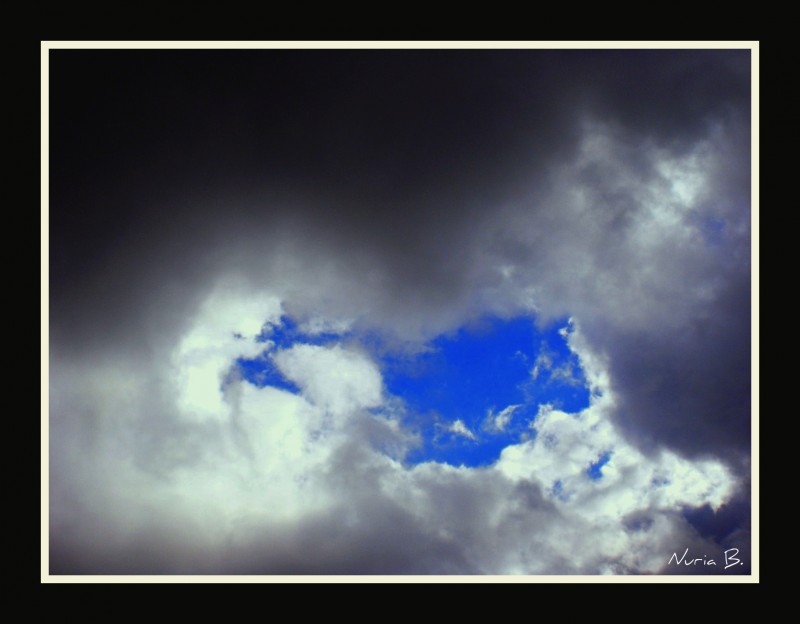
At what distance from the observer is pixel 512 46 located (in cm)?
2023

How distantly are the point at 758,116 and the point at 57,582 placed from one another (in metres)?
36.4

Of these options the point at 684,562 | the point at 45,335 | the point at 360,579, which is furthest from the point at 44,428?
the point at 684,562

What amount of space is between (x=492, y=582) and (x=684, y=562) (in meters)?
9.92

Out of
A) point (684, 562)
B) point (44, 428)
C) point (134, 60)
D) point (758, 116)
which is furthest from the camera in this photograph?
point (134, 60)

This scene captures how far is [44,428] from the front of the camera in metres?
19.7

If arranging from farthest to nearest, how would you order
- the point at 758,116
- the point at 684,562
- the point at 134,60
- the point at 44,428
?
1. the point at 134,60
2. the point at 684,562
3. the point at 758,116
4. the point at 44,428

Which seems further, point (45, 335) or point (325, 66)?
point (325, 66)

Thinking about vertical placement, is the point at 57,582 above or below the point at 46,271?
below

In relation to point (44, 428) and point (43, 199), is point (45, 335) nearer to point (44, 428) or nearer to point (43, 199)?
point (44, 428)

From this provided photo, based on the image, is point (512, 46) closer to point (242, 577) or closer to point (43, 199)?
point (43, 199)

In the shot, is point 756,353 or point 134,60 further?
point 134,60

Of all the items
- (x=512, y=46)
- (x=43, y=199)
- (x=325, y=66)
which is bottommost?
(x=43, y=199)

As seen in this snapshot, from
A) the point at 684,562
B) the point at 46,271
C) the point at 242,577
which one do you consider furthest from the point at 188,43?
the point at 684,562

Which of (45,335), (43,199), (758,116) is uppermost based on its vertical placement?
(758,116)
